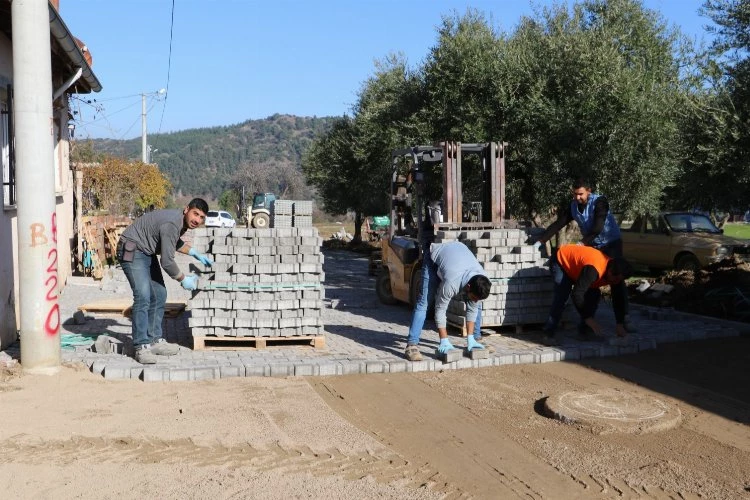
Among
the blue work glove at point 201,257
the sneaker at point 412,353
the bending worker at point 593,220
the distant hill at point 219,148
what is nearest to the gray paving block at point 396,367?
the sneaker at point 412,353

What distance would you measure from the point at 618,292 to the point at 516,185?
6252 mm

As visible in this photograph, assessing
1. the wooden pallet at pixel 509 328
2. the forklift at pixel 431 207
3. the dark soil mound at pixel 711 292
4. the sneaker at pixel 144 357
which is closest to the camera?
the sneaker at pixel 144 357

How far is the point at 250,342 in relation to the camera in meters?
9.12

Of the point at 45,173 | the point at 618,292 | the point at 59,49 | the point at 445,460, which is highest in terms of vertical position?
the point at 59,49

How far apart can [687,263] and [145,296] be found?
12.9m

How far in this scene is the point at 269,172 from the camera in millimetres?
74500

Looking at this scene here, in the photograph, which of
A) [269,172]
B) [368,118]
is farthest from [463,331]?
[269,172]

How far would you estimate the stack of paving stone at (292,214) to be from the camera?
940 cm

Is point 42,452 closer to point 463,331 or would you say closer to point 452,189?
point 463,331

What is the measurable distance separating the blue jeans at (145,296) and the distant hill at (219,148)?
9026 centimetres

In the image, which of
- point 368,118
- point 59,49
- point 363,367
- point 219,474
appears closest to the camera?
point 219,474

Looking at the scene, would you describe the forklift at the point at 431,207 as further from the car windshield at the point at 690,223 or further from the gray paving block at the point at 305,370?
the car windshield at the point at 690,223

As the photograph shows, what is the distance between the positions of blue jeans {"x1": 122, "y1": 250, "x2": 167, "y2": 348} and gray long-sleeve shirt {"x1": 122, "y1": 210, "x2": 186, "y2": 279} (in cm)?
14

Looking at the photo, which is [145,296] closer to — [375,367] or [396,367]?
[375,367]
